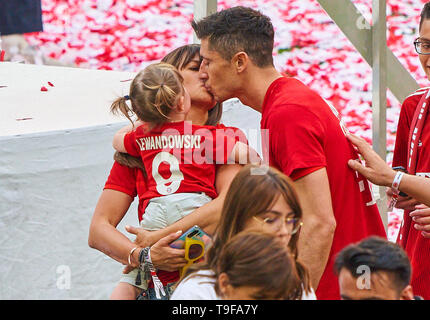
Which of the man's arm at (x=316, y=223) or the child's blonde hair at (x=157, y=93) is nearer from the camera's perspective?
the man's arm at (x=316, y=223)

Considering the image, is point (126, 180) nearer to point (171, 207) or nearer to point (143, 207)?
point (143, 207)

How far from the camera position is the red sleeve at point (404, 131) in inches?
113

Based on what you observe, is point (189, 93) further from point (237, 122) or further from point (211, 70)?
point (237, 122)

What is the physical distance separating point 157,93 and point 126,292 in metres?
0.59

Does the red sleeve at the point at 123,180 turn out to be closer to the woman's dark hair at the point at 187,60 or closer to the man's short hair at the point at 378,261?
the woman's dark hair at the point at 187,60

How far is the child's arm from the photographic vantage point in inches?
90.4

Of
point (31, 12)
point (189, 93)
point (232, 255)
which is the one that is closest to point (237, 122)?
point (189, 93)

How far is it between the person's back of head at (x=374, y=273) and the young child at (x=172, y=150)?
550 millimetres

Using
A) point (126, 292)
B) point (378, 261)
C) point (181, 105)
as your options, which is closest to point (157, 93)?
point (181, 105)

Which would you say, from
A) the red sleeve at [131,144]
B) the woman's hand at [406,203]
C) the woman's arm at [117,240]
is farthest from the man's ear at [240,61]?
the woman's hand at [406,203]

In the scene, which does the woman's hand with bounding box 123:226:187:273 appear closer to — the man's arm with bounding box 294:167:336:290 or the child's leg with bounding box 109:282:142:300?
the child's leg with bounding box 109:282:142:300

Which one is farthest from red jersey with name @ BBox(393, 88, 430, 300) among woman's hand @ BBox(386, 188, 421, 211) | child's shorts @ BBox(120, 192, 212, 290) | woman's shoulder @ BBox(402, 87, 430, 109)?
child's shorts @ BBox(120, 192, 212, 290)

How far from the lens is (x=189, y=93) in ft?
8.03

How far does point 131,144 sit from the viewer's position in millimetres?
2387
